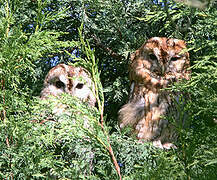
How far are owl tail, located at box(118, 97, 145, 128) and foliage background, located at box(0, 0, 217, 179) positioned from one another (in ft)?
0.94

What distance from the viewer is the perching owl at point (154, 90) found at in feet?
7.71

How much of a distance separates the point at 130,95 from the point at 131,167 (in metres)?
1.00

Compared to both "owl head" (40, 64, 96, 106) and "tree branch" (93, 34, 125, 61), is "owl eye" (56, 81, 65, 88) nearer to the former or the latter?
"owl head" (40, 64, 96, 106)

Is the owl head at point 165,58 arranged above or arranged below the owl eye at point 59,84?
above

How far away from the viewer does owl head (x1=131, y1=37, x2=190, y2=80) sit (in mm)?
2574

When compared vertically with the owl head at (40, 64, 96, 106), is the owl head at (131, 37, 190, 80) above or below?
above

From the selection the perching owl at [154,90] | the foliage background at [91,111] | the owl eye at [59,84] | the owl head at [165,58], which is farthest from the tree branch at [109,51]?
the owl eye at [59,84]

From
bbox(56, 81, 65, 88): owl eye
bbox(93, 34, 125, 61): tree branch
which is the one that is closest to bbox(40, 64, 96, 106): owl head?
bbox(56, 81, 65, 88): owl eye

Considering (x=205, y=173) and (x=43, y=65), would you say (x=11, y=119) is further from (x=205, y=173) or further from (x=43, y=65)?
(x=43, y=65)

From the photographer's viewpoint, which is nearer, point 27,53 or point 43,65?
point 27,53

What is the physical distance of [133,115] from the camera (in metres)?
2.42

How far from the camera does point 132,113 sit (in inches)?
95.1

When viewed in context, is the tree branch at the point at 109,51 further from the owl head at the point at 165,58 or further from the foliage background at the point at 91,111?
the owl head at the point at 165,58

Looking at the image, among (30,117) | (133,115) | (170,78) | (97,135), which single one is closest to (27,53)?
(30,117)
